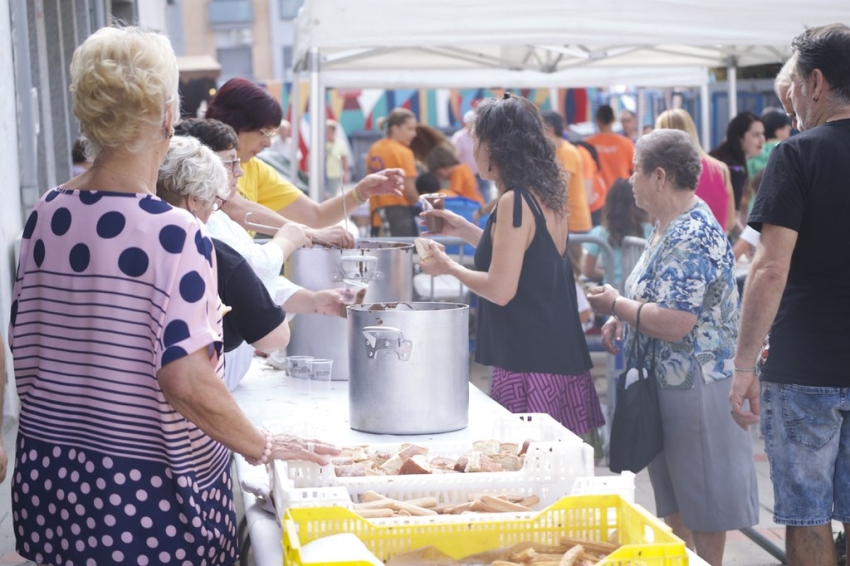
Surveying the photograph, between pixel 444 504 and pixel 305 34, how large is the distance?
4906mm

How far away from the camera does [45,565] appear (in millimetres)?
2039

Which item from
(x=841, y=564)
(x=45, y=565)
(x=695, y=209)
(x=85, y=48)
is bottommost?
(x=841, y=564)

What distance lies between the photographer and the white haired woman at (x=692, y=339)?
10.7 ft

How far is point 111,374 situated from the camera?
193cm

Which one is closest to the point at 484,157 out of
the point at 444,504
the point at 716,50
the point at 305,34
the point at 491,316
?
the point at 491,316

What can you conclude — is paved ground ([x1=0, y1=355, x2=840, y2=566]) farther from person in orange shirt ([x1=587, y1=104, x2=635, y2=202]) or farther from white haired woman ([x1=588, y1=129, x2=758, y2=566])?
person in orange shirt ([x1=587, y1=104, x2=635, y2=202])

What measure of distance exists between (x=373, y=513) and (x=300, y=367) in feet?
5.24

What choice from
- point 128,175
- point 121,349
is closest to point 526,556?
point 121,349

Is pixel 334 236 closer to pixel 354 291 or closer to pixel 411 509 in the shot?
pixel 354 291

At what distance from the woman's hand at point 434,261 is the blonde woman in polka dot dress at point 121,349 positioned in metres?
1.50

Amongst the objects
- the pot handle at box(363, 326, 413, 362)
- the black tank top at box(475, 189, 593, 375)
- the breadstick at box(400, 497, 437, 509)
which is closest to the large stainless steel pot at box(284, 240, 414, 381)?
the black tank top at box(475, 189, 593, 375)

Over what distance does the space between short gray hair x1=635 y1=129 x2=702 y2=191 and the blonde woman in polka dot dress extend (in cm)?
183

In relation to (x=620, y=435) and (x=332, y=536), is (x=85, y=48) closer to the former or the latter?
(x=332, y=536)

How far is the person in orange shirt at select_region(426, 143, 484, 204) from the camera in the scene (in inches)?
405
